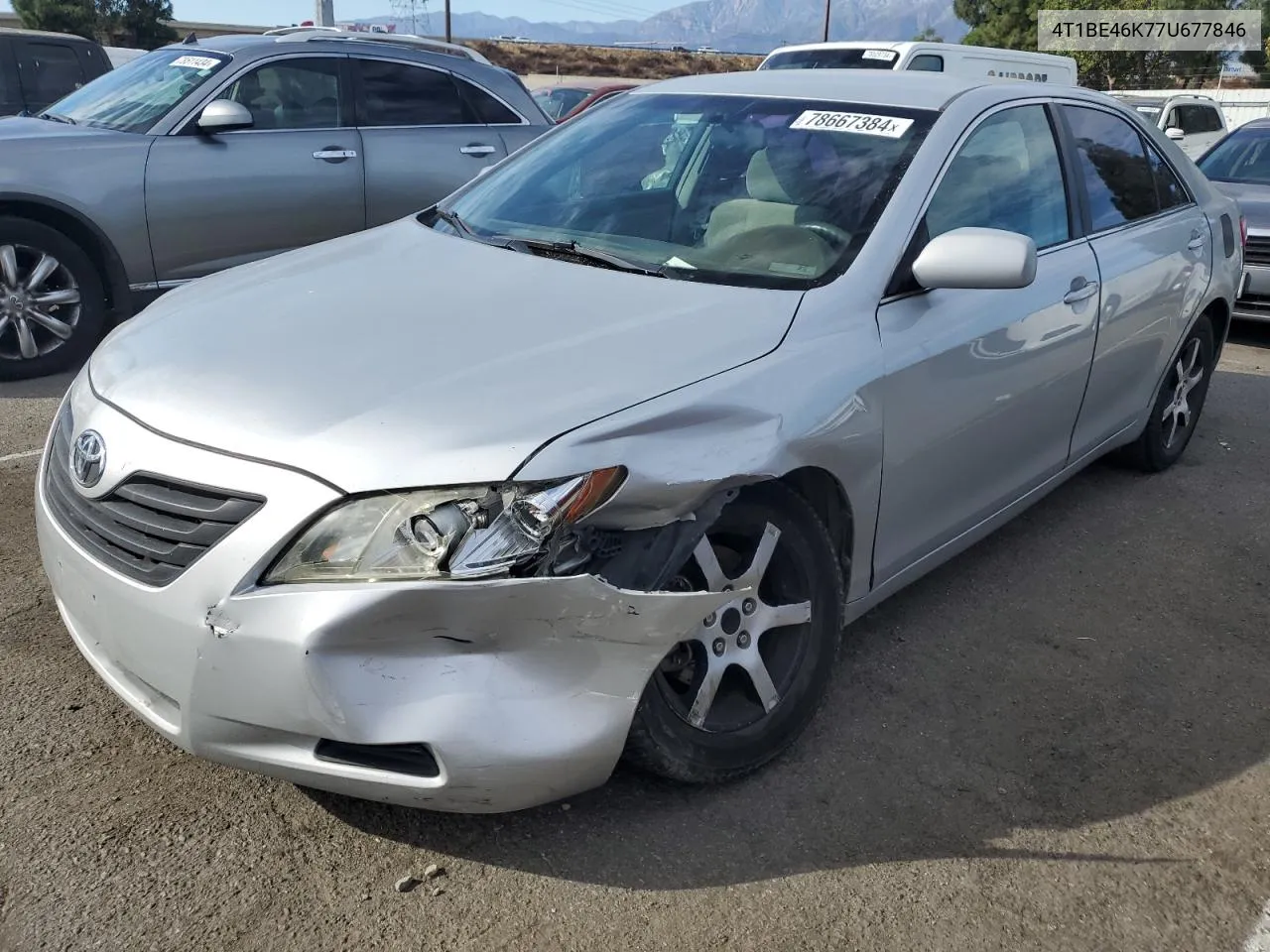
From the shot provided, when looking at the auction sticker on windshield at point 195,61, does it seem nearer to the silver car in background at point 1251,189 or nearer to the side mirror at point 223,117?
the side mirror at point 223,117

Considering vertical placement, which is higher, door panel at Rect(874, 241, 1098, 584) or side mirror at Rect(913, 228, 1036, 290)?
side mirror at Rect(913, 228, 1036, 290)

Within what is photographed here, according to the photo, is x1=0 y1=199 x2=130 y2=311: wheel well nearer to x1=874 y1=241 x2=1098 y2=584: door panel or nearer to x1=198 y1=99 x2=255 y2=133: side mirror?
x1=198 y1=99 x2=255 y2=133: side mirror

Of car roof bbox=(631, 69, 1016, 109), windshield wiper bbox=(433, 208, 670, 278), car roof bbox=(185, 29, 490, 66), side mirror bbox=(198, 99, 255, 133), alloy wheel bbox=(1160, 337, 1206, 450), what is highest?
car roof bbox=(185, 29, 490, 66)

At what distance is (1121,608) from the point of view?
391 centimetres

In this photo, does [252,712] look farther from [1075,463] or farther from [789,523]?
[1075,463]

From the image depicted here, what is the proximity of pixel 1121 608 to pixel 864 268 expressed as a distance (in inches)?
66.9

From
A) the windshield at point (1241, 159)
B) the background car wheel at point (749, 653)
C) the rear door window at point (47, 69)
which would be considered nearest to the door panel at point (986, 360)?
the background car wheel at point (749, 653)

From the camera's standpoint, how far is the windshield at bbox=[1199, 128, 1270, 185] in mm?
9234

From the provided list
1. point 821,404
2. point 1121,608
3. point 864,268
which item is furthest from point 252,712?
point 1121,608

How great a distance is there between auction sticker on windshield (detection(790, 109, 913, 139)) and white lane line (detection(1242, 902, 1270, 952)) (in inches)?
87.1

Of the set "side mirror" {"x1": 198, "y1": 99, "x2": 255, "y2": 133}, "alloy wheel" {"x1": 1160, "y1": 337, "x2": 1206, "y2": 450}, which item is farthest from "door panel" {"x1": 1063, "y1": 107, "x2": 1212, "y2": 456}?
"side mirror" {"x1": 198, "y1": 99, "x2": 255, "y2": 133}

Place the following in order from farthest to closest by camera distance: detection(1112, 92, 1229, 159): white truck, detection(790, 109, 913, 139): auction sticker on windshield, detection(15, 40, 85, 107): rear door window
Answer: detection(1112, 92, 1229, 159): white truck < detection(15, 40, 85, 107): rear door window < detection(790, 109, 913, 139): auction sticker on windshield

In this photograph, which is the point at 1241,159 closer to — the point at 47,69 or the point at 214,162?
the point at 214,162

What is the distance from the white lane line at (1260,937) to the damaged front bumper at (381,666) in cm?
137
